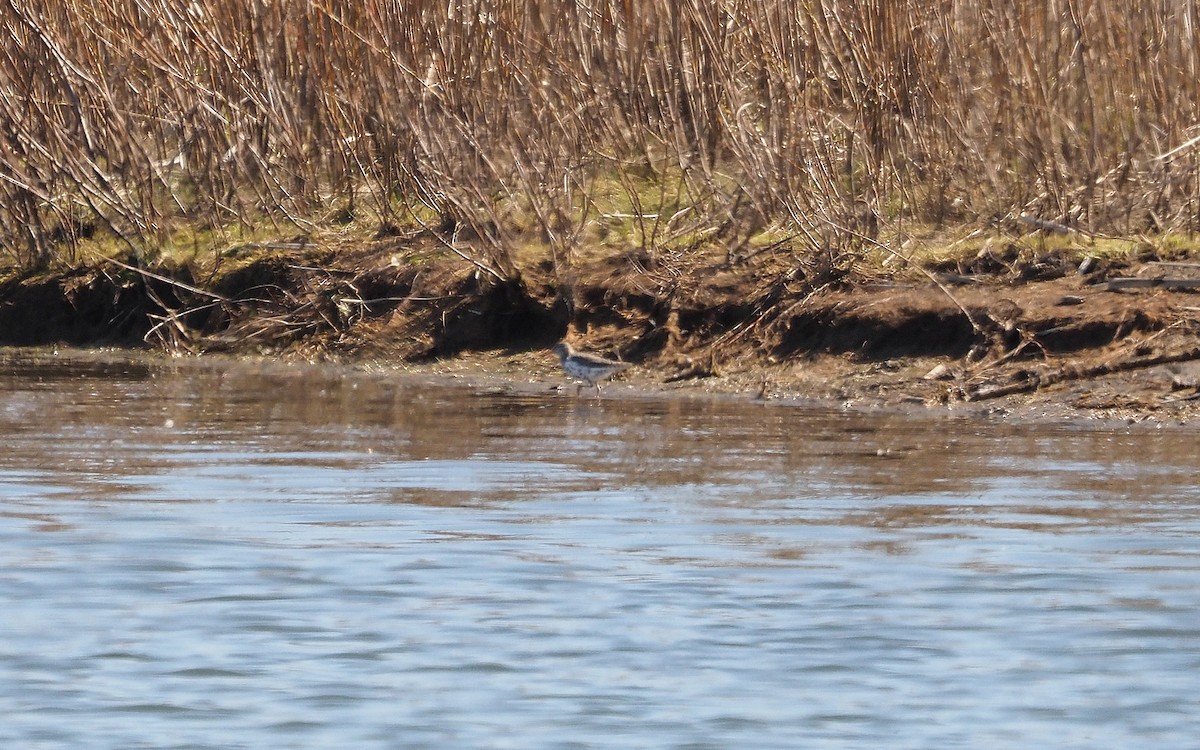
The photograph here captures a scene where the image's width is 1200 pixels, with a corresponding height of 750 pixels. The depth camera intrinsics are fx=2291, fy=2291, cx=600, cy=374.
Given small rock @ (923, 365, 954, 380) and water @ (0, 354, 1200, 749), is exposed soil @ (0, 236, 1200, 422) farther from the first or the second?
water @ (0, 354, 1200, 749)

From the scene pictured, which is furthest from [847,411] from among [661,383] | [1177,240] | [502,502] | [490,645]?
[490,645]

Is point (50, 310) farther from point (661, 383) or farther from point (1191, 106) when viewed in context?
point (1191, 106)

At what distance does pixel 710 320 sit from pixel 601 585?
5066 millimetres

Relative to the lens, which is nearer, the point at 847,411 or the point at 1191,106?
the point at 847,411

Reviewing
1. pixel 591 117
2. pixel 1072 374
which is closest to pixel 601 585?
pixel 1072 374

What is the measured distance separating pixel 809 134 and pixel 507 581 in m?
5.21

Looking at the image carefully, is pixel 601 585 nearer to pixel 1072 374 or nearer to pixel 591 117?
pixel 1072 374

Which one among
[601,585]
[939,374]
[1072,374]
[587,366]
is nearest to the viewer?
[601,585]

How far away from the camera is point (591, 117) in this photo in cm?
1259

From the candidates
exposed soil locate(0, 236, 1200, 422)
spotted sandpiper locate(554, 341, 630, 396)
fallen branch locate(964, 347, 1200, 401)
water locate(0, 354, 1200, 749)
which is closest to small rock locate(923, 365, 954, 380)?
exposed soil locate(0, 236, 1200, 422)

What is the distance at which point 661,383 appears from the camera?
11.2 metres

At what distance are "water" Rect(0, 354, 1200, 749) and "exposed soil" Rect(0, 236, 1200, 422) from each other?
2.41ft

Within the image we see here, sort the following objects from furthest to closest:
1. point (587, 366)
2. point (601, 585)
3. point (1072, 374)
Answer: point (587, 366), point (1072, 374), point (601, 585)

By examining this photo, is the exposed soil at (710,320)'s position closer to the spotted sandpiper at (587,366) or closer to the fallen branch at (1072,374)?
the fallen branch at (1072,374)
